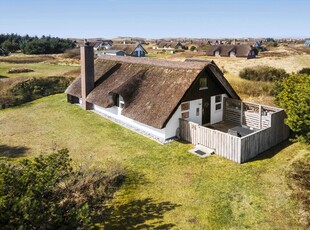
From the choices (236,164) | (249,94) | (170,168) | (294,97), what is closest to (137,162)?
(170,168)

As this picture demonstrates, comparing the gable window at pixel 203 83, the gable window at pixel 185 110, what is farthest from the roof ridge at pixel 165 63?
the gable window at pixel 185 110

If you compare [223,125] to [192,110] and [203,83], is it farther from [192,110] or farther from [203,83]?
[203,83]

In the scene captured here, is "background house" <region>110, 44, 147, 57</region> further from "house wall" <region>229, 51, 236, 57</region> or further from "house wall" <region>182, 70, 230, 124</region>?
"house wall" <region>182, 70, 230, 124</region>

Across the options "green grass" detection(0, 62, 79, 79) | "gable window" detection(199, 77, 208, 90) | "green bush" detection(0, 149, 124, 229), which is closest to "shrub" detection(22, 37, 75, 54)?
"green grass" detection(0, 62, 79, 79)

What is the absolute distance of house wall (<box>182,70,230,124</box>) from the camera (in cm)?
2001

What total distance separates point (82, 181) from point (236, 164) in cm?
867

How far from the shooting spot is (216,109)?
75.2ft

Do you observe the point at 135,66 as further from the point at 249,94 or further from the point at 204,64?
the point at 249,94

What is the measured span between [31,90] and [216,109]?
90.7ft

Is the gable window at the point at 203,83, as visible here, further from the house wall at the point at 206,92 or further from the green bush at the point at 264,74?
the green bush at the point at 264,74

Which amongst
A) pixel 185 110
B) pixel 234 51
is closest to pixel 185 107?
pixel 185 110

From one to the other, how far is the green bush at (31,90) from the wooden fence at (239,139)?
74.5 feet

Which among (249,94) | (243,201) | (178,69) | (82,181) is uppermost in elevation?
(178,69)

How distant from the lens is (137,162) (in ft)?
55.0
